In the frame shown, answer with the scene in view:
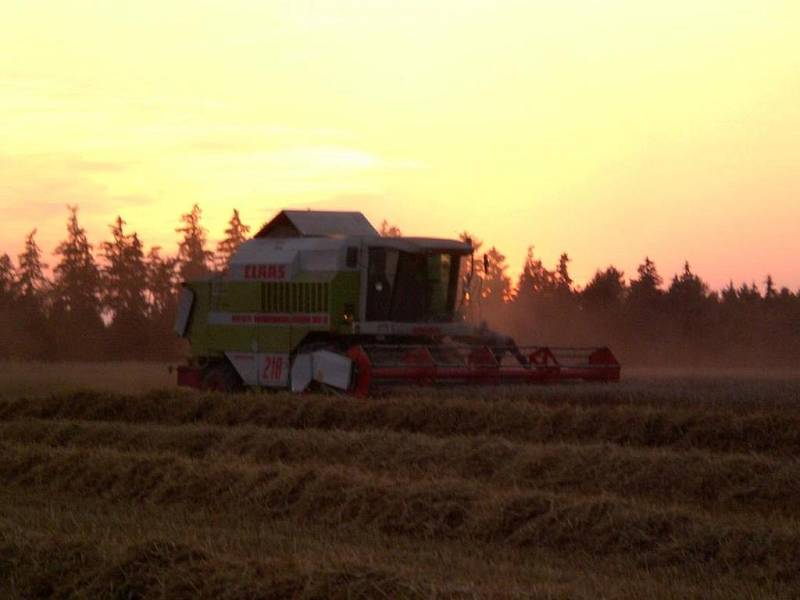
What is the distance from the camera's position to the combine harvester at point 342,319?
23.3m

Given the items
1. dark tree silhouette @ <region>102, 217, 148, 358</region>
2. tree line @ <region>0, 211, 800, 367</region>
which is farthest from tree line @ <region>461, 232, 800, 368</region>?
dark tree silhouette @ <region>102, 217, 148, 358</region>

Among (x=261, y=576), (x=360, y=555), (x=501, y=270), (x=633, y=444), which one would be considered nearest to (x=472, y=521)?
(x=360, y=555)

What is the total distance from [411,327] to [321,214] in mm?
3502

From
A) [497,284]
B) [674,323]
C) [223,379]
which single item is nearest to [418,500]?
[223,379]

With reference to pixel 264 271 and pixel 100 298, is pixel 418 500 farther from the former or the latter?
pixel 100 298

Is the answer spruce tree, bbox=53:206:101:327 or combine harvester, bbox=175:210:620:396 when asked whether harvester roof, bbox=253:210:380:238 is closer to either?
combine harvester, bbox=175:210:620:396

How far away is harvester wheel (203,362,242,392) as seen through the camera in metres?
25.9

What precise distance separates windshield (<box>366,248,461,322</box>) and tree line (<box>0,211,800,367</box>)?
8.39 meters

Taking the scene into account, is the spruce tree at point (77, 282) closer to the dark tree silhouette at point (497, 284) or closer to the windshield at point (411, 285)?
the dark tree silhouette at point (497, 284)

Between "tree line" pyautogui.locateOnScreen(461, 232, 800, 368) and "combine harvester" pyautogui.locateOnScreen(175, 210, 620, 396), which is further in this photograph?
"tree line" pyautogui.locateOnScreen(461, 232, 800, 368)

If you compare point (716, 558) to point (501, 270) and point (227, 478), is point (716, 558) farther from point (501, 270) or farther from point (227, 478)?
point (501, 270)

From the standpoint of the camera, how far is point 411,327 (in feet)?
80.3

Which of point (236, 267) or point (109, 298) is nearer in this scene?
point (236, 267)

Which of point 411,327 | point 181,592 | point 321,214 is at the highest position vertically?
point 321,214
